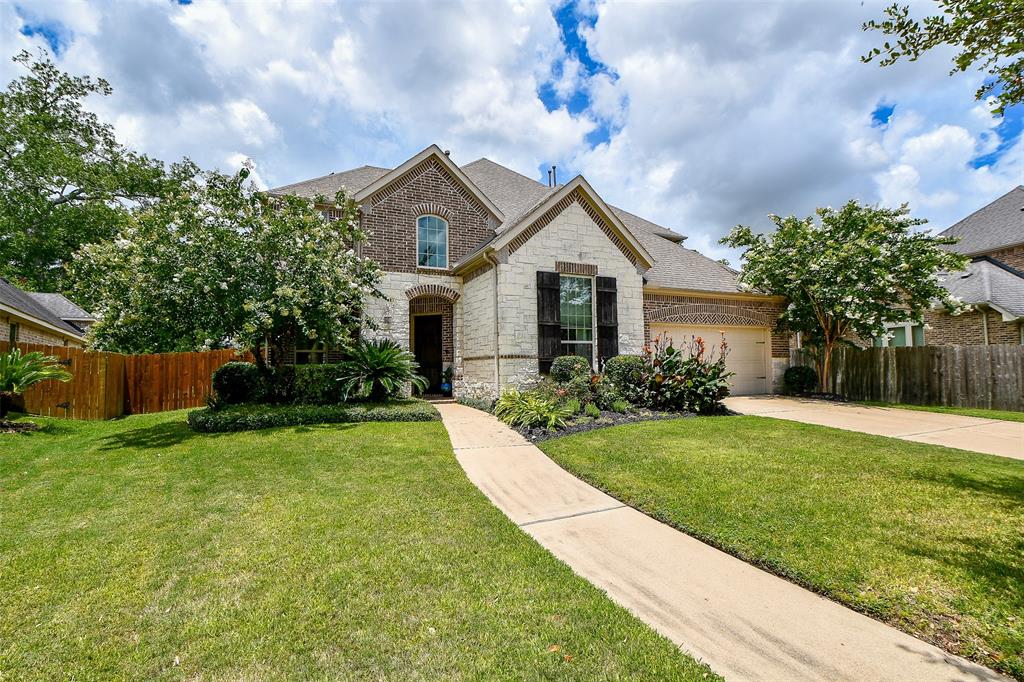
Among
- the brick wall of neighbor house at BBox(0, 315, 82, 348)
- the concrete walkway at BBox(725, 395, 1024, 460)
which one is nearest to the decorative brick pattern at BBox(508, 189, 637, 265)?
the concrete walkway at BBox(725, 395, 1024, 460)

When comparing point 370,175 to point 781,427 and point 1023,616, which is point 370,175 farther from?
point 1023,616

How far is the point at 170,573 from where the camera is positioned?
10.4ft

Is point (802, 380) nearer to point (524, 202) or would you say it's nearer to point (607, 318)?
point (607, 318)

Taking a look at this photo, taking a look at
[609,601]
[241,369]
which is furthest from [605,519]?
[241,369]

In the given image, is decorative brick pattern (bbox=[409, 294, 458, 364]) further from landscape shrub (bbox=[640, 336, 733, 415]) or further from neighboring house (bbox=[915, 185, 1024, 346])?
neighboring house (bbox=[915, 185, 1024, 346])

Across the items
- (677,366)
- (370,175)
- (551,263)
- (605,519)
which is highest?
(370,175)

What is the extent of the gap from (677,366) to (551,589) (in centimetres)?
833

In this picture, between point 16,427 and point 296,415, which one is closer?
point 16,427

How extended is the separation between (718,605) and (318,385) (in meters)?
9.66

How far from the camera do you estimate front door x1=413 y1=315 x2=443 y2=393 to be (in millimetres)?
14219

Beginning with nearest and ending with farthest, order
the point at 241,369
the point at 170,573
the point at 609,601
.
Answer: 1. the point at 609,601
2. the point at 170,573
3. the point at 241,369

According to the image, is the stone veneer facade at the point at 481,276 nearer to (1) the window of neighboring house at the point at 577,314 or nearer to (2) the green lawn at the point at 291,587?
(1) the window of neighboring house at the point at 577,314

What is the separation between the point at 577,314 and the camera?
12.0 metres

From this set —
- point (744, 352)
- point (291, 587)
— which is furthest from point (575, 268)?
point (291, 587)
